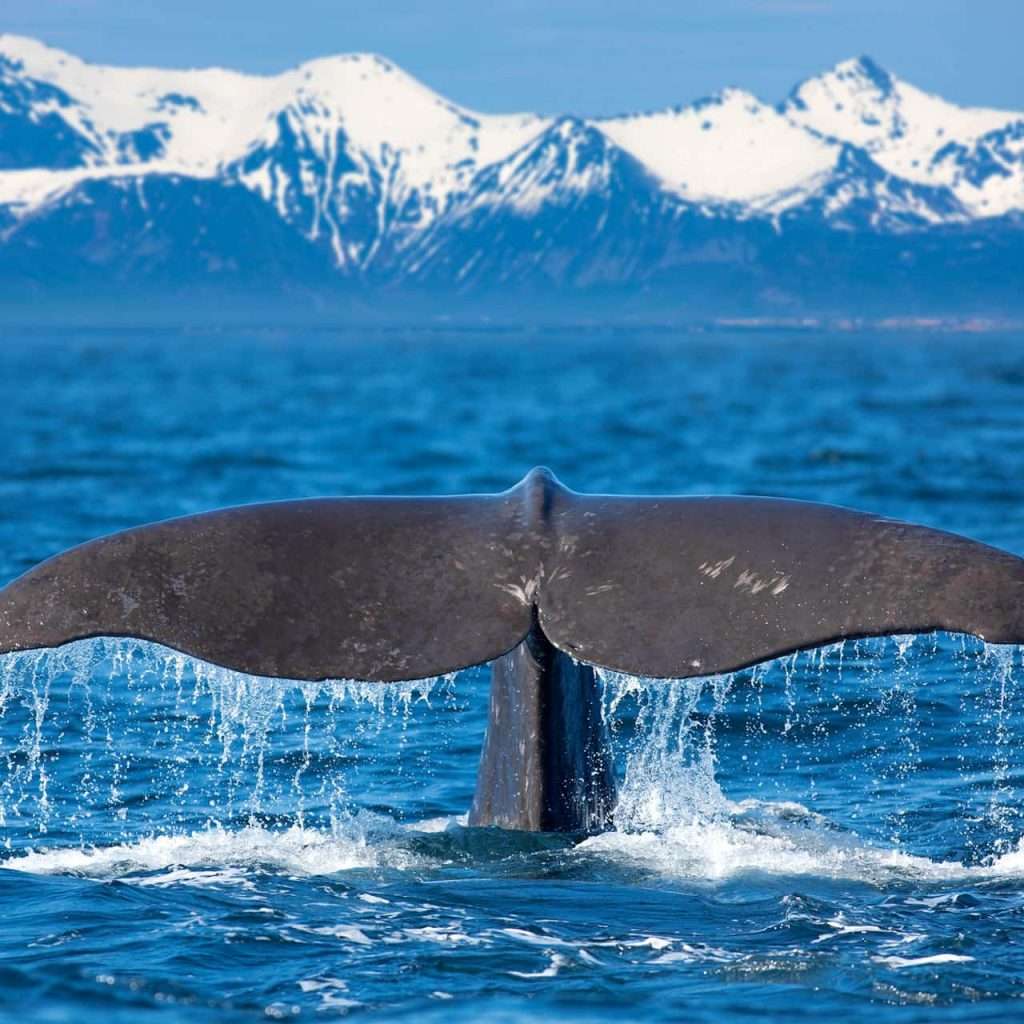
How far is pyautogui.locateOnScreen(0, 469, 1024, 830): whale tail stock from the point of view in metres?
5.87

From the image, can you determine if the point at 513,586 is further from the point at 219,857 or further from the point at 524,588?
the point at 219,857

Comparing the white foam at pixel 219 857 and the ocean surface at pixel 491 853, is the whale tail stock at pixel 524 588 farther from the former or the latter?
the white foam at pixel 219 857

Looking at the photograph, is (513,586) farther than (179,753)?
No

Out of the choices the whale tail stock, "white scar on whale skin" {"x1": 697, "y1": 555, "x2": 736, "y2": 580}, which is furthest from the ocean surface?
"white scar on whale skin" {"x1": 697, "y1": 555, "x2": 736, "y2": 580}

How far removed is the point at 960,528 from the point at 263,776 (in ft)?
42.3

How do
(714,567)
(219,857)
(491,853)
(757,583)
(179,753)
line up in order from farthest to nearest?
(179,753)
(219,857)
(491,853)
(714,567)
(757,583)

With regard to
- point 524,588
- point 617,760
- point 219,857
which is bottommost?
point 219,857

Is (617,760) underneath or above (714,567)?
underneath

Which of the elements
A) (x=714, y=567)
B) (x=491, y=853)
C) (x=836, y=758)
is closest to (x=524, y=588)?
(x=714, y=567)

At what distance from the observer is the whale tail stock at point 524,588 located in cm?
587

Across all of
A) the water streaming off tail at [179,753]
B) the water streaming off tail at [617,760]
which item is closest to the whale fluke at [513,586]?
the water streaming off tail at [617,760]

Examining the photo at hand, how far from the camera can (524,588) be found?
6207 millimetres

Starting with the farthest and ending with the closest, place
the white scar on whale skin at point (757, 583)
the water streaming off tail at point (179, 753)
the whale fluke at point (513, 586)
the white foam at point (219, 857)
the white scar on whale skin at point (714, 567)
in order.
→ 1. the water streaming off tail at point (179, 753)
2. the white foam at point (219, 857)
3. the white scar on whale skin at point (714, 567)
4. the white scar on whale skin at point (757, 583)
5. the whale fluke at point (513, 586)

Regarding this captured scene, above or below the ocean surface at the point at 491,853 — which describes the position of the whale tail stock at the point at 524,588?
above
